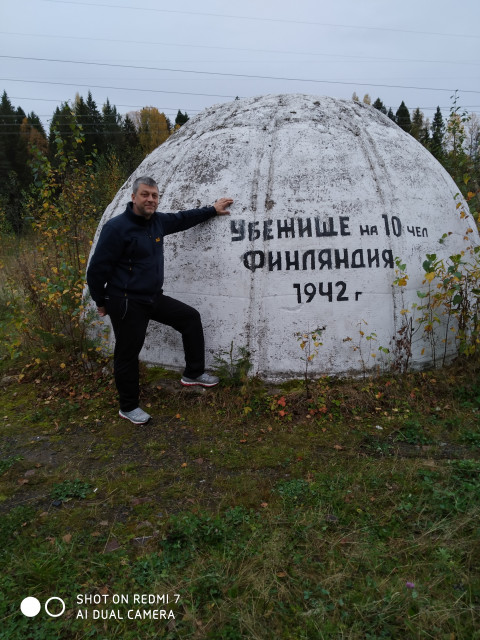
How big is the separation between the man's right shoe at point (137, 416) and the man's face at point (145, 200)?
6.12ft

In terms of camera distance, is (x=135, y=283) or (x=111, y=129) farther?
(x=111, y=129)

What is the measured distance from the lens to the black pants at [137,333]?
13.5 ft

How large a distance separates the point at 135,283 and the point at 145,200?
2.43 ft

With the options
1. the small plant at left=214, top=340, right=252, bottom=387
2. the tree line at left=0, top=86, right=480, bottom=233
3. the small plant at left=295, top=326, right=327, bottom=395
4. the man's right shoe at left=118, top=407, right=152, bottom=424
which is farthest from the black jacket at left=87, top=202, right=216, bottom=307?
the tree line at left=0, top=86, right=480, bottom=233

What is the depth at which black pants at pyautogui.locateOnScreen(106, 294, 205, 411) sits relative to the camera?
13.5ft

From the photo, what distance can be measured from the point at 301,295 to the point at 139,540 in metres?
2.64

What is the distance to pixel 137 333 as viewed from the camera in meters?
4.17

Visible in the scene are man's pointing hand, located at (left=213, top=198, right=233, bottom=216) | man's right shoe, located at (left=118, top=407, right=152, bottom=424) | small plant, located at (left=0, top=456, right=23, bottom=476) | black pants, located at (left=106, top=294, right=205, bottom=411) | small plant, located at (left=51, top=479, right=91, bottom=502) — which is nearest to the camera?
small plant, located at (left=51, top=479, right=91, bottom=502)

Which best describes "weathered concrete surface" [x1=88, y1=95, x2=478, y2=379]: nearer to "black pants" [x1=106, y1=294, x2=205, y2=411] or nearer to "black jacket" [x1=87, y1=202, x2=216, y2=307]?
"black pants" [x1=106, y1=294, x2=205, y2=411]

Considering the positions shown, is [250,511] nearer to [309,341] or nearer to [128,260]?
[309,341]

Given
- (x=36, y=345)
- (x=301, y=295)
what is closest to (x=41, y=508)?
(x=301, y=295)

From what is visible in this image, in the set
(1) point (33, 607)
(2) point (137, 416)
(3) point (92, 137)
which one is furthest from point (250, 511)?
(3) point (92, 137)

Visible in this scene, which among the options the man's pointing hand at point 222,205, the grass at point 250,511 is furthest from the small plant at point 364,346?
the man's pointing hand at point 222,205

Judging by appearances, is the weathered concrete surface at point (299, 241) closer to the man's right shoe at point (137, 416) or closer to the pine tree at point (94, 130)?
the man's right shoe at point (137, 416)
